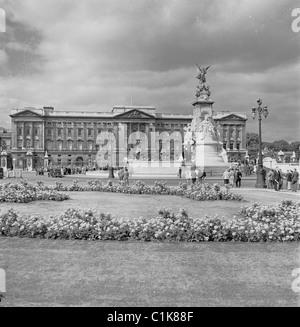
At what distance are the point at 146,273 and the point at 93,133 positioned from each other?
11853 cm

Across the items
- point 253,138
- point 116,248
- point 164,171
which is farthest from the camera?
point 253,138

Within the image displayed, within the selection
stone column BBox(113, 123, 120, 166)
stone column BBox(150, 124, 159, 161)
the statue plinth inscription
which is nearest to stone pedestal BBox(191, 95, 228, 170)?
the statue plinth inscription

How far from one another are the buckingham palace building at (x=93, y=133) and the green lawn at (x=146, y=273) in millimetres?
108179

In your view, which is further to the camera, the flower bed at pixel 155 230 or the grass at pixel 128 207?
the grass at pixel 128 207

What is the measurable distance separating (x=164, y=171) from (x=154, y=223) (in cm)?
3992

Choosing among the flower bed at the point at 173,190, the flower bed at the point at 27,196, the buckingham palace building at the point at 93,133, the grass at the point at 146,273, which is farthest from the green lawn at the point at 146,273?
the buckingham palace building at the point at 93,133

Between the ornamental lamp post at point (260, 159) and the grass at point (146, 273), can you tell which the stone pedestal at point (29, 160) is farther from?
the grass at point (146, 273)

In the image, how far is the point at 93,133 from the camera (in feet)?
402

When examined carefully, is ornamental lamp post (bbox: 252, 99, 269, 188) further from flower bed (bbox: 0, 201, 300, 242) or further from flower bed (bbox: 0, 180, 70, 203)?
flower bed (bbox: 0, 201, 300, 242)

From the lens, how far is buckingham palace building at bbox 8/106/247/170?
386ft

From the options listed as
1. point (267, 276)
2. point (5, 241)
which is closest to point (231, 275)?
point (267, 276)

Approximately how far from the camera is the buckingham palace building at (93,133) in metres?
118

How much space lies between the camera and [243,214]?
11492 millimetres
